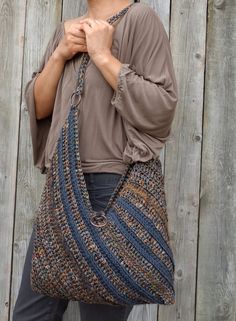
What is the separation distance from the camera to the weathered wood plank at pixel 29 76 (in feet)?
8.49

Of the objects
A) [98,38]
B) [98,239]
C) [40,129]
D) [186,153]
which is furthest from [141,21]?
[186,153]

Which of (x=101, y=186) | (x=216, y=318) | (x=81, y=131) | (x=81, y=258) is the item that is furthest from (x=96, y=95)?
(x=216, y=318)

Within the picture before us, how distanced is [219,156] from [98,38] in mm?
894

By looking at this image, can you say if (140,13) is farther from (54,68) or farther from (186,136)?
(186,136)

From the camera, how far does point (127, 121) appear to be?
1.85m

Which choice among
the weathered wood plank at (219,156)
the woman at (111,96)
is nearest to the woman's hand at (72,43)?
the woman at (111,96)

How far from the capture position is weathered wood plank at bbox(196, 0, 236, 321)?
2539mm

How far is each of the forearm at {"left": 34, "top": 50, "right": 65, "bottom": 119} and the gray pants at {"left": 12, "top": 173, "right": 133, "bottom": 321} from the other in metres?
0.30

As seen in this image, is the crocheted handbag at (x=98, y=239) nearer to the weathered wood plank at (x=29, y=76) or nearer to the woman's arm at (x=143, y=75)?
the woman's arm at (x=143, y=75)

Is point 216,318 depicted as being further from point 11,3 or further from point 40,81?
point 11,3

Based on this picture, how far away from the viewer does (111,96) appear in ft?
6.16

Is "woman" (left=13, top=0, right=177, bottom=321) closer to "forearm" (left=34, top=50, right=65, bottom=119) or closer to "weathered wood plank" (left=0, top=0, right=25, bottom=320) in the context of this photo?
"forearm" (left=34, top=50, right=65, bottom=119)

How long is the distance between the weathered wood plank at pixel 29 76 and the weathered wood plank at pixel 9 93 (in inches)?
0.9

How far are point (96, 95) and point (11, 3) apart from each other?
92cm
